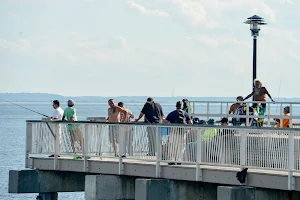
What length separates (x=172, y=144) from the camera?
21000 mm

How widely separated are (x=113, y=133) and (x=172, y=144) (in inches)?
82.7

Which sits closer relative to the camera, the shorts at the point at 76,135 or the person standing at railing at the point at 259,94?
the shorts at the point at 76,135

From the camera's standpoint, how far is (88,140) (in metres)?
23.0

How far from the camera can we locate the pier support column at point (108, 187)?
862 inches

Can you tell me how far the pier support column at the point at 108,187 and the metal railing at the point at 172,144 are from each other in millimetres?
380

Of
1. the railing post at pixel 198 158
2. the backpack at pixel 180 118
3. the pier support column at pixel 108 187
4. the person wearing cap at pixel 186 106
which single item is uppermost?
the person wearing cap at pixel 186 106

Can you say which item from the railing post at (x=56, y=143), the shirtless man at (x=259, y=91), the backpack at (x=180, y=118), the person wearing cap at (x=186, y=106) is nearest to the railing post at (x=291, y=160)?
the backpack at (x=180, y=118)

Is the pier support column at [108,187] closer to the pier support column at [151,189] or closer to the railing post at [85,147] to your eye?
the railing post at [85,147]

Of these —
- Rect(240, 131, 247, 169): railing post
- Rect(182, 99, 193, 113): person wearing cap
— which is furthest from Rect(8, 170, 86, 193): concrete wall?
Rect(182, 99, 193, 113): person wearing cap

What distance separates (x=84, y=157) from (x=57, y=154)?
1.03 m

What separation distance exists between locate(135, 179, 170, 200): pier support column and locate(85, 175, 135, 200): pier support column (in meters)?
1.46

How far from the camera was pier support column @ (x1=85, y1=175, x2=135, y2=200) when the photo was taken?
2191 cm

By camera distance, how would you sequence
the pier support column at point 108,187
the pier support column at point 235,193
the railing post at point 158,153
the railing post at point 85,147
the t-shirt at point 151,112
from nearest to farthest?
the pier support column at point 235,193 → the railing post at point 158,153 → the pier support column at point 108,187 → the railing post at point 85,147 → the t-shirt at point 151,112

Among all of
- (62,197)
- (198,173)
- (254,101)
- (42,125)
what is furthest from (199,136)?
(62,197)
